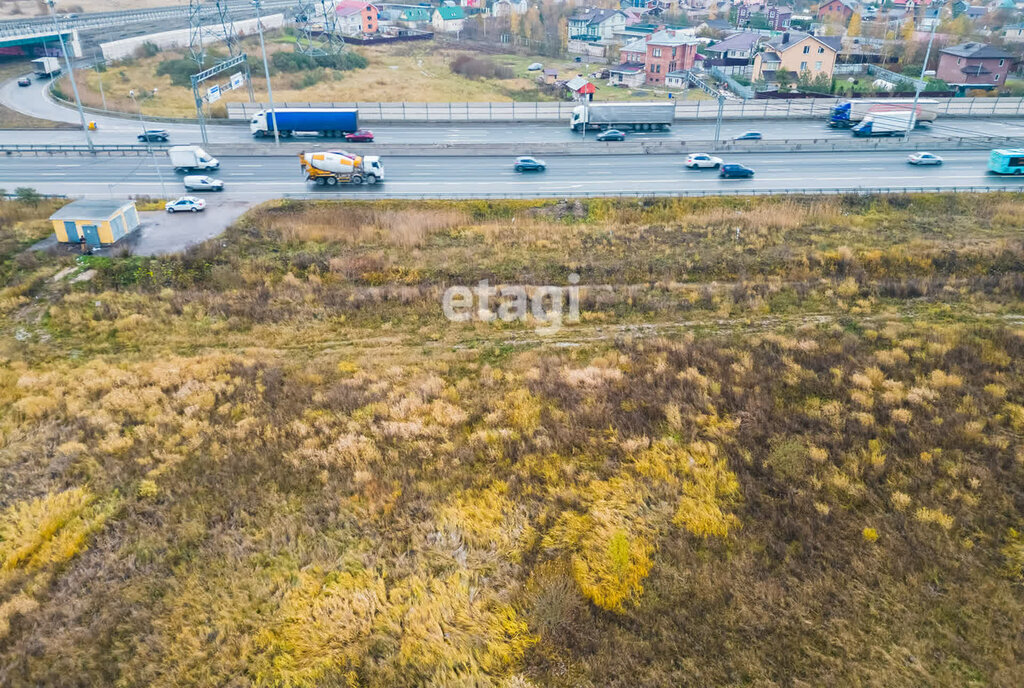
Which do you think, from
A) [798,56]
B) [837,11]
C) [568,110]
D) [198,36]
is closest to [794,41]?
[798,56]

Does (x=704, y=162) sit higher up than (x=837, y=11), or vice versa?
(x=837, y=11)

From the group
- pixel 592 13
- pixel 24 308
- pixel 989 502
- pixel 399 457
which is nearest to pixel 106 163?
pixel 24 308

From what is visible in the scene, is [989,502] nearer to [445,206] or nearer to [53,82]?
[445,206]

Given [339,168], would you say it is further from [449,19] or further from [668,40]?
[449,19]

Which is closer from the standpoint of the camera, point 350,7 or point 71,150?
point 71,150

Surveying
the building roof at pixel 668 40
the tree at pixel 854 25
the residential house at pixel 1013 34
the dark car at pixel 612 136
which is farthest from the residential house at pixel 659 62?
the residential house at pixel 1013 34

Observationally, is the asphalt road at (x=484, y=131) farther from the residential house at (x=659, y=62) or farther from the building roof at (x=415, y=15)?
the building roof at (x=415, y=15)
